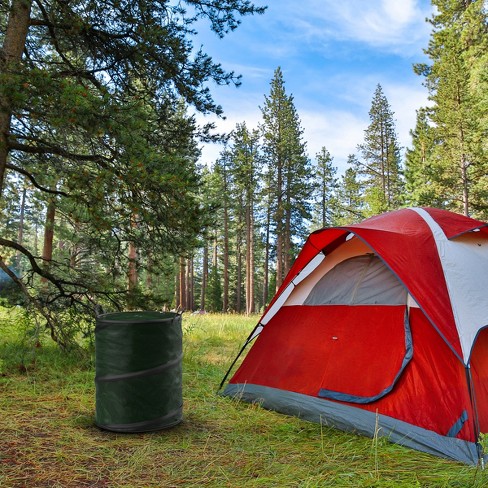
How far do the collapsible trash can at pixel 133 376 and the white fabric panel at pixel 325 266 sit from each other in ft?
5.73

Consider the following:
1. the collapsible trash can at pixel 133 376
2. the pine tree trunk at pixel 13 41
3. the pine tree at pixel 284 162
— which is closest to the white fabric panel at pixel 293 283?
the collapsible trash can at pixel 133 376

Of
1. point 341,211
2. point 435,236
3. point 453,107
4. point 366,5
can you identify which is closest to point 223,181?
point 341,211

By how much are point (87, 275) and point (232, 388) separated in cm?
276

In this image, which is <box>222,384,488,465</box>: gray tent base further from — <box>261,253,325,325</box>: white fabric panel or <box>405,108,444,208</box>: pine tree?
<box>405,108,444,208</box>: pine tree

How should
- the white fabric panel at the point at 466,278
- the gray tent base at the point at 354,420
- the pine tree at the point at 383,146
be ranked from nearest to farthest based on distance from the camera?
the gray tent base at the point at 354,420 → the white fabric panel at the point at 466,278 → the pine tree at the point at 383,146

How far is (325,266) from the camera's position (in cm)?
454

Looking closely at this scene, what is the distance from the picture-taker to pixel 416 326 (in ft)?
11.6

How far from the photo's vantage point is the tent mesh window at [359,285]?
153 inches

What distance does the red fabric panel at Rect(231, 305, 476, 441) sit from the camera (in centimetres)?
316

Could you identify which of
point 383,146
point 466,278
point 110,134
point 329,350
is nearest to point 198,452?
point 329,350

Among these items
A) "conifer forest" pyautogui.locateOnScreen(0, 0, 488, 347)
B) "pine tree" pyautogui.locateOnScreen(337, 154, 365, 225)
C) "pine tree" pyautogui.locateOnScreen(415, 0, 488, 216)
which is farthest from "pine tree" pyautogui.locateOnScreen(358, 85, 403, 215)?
"conifer forest" pyautogui.locateOnScreen(0, 0, 488, 347)

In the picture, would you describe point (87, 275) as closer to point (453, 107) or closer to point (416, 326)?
point (416, 326)

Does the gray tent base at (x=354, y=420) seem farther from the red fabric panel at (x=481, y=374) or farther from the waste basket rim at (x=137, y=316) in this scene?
the waste basket rim at (x=137, y=316)

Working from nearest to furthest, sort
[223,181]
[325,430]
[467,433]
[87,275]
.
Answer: [467,433], [325,430], [87,275], [223,181]
